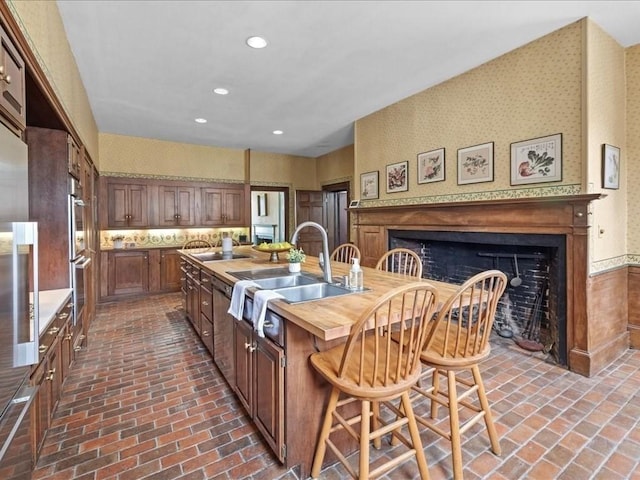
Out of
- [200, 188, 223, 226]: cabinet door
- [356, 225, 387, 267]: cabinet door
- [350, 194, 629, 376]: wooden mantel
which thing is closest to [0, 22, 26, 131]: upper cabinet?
[350, 194, 629, 376]: wooden mantel

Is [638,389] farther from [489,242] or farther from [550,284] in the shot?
[489,242]

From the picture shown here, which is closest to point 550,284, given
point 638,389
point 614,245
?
point 614,245

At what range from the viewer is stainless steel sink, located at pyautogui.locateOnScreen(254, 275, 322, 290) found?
2332mm

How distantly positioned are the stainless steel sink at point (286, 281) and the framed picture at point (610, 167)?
104 inches

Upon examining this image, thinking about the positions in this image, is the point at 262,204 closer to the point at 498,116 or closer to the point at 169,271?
the point at 169,271

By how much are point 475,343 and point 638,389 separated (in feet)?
6.15

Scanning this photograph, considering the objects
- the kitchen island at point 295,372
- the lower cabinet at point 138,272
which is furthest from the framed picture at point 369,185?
the lower cabinet at point 138,272

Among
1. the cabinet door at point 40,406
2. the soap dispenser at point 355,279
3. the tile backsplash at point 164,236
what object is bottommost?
the cabinet door at point 40,406

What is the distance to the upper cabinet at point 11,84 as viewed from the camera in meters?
1.30

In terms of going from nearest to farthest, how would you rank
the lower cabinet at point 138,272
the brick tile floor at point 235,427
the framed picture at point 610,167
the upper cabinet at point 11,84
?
the upper cabinet at point 11,84 < the brick tile floor at point 235,427 < the framed picture at point 610,167 < the lower cabinet at point 138,272

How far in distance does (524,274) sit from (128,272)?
5.84 metres

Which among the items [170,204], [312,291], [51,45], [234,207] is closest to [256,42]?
[51,45]

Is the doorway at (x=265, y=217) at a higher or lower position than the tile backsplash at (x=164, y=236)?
higher

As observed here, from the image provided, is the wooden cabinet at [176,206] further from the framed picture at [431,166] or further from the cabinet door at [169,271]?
the framed picture at [431,166]
